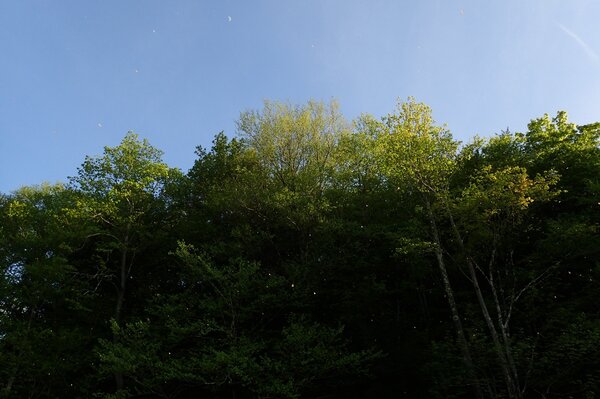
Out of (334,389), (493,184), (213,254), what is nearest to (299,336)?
Answer: (334,389)

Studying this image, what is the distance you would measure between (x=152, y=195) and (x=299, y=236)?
28.6ft

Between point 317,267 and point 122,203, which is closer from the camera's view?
point 317,267

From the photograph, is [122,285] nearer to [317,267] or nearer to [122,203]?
[122,203]

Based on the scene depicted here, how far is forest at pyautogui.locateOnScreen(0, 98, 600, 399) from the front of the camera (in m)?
14.6

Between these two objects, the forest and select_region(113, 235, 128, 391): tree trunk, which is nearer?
the forest

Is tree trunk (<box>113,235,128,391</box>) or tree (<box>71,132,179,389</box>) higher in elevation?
tree (<box>71,132,179,389</box>)

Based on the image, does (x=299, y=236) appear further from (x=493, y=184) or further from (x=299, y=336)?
(x=493, y=184)

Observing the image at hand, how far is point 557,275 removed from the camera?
17.0 metres

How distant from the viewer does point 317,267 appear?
19.3m

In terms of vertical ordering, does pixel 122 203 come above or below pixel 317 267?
above

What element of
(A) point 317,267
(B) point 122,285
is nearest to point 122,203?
(B) point 122,285

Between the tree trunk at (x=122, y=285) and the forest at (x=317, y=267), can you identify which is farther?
the tree trunk at (x=122, y=285)

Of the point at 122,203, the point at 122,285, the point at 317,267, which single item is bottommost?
the point at 317,267

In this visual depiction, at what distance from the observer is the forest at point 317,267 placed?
47.8 ft
